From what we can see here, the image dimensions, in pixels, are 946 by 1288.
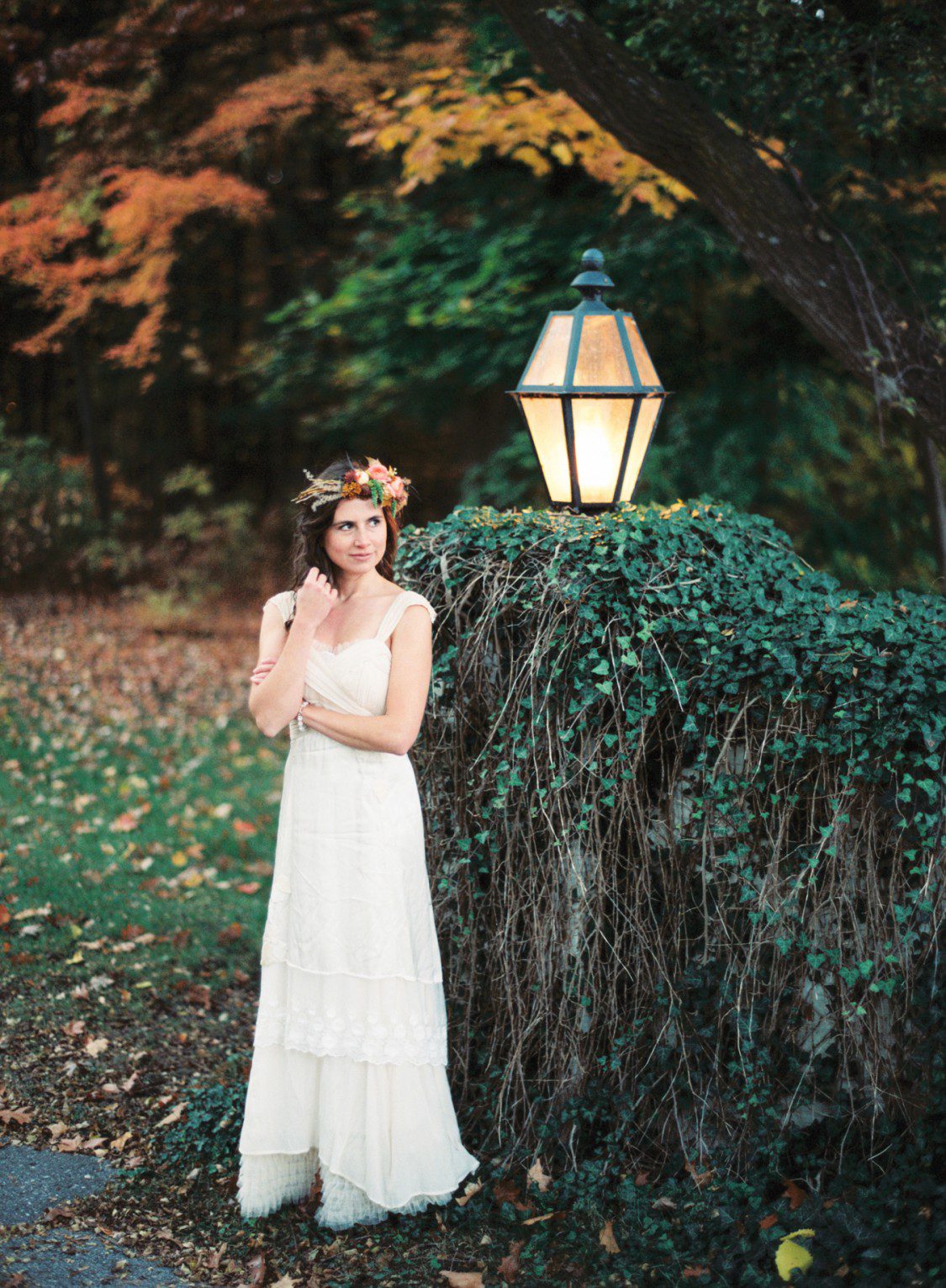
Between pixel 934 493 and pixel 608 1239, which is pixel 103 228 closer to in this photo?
pixel 934 493

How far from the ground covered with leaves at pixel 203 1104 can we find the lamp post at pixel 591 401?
85.0 inches

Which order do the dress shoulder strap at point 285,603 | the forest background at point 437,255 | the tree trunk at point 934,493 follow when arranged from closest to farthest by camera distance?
1. the dress shoulder strap at point 285,603
2. the forest background at point 437,255
3. the tree trunk at point 934,493

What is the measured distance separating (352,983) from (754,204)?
4.33 metres

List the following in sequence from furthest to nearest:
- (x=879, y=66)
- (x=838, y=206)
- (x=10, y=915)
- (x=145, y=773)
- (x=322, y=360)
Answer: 1. (x=322, y=360)
2. (x=145, y=773)
3. (x=838, y=206)
4. (x=879, y=66)
5. (x=10, y=915)

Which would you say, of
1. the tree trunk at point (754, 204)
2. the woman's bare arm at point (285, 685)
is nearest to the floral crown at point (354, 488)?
the woman's bare arm at point (285, 685)

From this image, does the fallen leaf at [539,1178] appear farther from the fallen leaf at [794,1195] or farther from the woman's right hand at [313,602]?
the woman's right hand at [313,602]

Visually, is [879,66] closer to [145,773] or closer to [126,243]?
[145,773]

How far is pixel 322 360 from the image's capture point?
12344mm

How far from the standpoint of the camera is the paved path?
3.38 metres

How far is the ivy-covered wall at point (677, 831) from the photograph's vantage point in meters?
3.21

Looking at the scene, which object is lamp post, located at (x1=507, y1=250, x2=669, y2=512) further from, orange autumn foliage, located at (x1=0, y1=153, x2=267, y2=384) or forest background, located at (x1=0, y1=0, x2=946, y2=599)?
orange autumn foliage, located at (x1=0, y1=153, x2=267, y2=384)

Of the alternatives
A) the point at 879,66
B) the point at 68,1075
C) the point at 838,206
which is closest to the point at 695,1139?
the point at 68,1075

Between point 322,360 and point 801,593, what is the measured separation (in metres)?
9.58

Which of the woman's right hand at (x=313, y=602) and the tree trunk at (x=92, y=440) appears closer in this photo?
the woman's right hand at (x=313, y=602)
